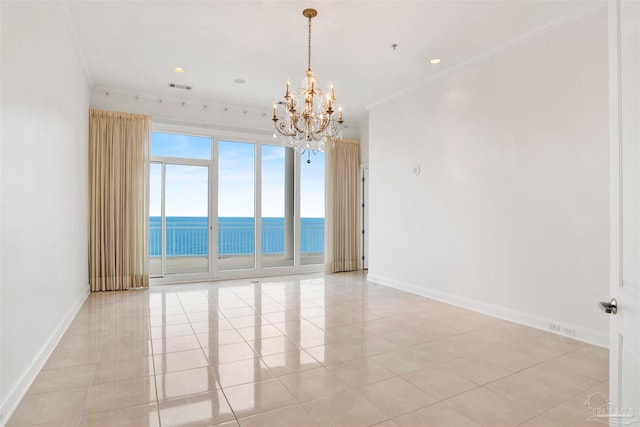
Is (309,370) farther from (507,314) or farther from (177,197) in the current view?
(177,197)

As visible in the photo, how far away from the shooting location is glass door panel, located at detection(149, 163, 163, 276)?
6.34 metres

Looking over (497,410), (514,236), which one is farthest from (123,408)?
(514,236)

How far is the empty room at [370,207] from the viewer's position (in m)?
2.26

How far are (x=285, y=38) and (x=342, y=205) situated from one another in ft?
13.5

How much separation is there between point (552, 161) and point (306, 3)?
3.00 m

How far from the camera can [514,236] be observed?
13.6 feet

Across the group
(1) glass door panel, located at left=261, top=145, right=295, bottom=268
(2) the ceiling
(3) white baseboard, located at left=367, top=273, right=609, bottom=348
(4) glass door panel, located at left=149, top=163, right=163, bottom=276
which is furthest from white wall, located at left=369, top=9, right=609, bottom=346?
(4) glass door panel, located at left=149, top=163, right=163, bottom=276

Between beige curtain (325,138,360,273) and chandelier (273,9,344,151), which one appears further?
beige curtain (325,138,360,273)

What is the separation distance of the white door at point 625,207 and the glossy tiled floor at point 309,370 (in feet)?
3.31

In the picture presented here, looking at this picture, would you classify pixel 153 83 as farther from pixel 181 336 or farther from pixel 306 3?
pixel 181 336

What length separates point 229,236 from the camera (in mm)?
7512

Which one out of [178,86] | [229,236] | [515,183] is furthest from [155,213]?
[515,183]

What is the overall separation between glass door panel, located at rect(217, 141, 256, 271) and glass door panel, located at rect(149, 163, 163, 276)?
1.05 m

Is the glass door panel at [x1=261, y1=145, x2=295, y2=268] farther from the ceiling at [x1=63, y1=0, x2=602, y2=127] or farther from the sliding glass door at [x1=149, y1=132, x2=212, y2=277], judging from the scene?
the ceiling at [x1=63, y1=0, x2=602, y2=127]
